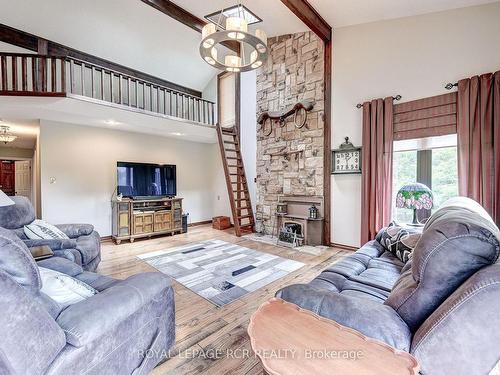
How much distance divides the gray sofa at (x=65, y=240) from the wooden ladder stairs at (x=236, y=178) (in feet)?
9.70

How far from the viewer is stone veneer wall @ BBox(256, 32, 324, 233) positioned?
4.65 metres

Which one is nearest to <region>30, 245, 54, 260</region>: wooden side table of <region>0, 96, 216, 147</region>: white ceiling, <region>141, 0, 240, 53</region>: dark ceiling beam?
<region>0, 96, 216, 147</region>: white ceiling

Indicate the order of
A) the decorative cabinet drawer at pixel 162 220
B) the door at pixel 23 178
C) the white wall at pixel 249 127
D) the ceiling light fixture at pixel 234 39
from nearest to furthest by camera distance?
the ceiling light fixture at pixel 234 39 < the decorative cabinet drawer at pixel 162 220 < the white wall at pixel 249 127 < the door at pixel 23 178

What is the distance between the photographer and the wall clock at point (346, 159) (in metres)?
4.14

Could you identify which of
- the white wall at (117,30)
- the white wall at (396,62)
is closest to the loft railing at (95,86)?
the white wall at (117,30)

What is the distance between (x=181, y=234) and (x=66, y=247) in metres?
3.08

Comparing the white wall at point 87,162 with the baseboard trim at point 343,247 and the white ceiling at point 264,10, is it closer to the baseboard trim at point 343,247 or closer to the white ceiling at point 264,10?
the white ceiling at point 264,10

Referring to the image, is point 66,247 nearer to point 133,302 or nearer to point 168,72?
point 133,302

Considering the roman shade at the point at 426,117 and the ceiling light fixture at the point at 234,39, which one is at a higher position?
the ceiling light fixture at the point at 234,39

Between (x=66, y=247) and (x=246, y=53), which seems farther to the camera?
(x=246, y=53)

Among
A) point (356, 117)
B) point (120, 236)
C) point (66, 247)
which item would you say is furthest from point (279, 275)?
point (120, 236)

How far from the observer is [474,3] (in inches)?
116

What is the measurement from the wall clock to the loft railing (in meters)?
3.55

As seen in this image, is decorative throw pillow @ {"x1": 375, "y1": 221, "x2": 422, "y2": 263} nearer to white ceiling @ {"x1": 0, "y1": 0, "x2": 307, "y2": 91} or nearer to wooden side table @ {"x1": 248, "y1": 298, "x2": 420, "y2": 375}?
wooden side table @ {"x1": 248, "y1": 298, "x2": 420, "y2": 375}
